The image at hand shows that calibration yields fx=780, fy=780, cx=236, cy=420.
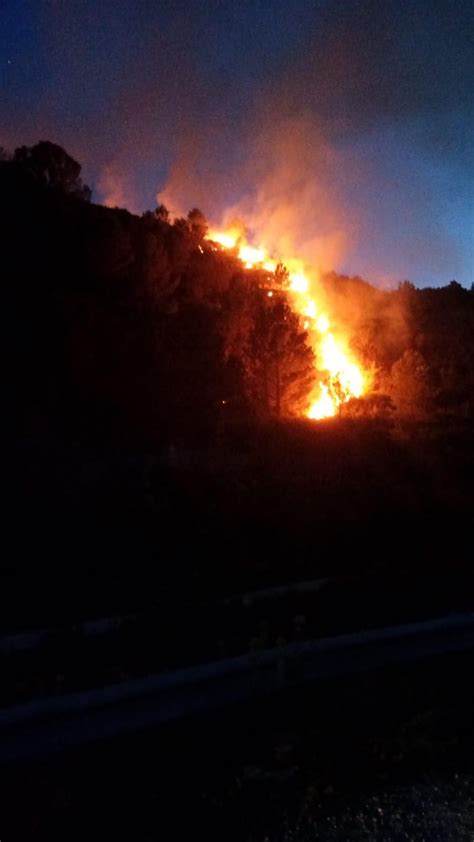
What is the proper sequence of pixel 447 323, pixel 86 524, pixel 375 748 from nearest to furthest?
pixel 375 748 < pixel 86 524 < pixel 447 323

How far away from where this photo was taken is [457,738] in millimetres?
4730

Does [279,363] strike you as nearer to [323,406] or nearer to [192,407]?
[323,406]

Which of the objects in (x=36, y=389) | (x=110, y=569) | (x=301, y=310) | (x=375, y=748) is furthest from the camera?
(x=301, y=310)

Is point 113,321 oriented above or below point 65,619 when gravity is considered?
above

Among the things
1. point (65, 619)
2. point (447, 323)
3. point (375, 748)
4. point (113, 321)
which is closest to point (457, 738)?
point (375, 748)

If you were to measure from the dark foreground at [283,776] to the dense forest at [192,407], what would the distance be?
28.3 feet

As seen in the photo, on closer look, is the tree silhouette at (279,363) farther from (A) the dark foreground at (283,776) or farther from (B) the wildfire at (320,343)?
(A) the dark foreground at (283,776)

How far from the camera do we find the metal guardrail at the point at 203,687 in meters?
4.33

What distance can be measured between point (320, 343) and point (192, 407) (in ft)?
29.6

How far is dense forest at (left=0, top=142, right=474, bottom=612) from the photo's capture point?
16.1 metres

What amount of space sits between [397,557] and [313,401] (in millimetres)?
13415

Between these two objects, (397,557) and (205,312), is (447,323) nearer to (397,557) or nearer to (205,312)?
(205,312)

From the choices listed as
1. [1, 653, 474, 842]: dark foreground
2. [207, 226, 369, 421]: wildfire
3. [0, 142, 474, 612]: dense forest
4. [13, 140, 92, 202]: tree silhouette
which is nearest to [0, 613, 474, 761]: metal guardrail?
[1, 653, 474, 842]: dark foreground

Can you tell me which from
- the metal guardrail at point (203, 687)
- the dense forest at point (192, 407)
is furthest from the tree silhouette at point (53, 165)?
the metal guardrail at point (203, 687)
